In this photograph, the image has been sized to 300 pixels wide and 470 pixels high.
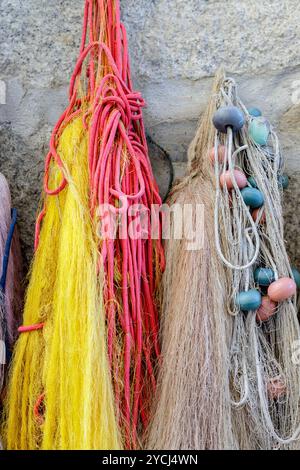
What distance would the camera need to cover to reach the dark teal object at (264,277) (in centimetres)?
132

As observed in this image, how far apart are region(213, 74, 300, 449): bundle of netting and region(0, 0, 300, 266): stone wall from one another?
126mm

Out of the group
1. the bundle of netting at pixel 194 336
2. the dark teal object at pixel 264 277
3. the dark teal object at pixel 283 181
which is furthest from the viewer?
the dark teal object at pixel 283 181

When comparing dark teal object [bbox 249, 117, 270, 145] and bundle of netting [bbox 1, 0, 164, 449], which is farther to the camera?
dark teal object [bbox 249, 117, 270, 145]

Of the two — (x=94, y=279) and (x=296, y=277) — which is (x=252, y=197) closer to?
(x=296, y=277)

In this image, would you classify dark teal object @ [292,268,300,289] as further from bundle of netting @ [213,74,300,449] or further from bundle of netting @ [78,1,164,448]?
bundle of netting @ [78,1,164,448]

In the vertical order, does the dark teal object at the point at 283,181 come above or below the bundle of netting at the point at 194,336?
above

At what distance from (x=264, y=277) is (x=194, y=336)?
0.61ft

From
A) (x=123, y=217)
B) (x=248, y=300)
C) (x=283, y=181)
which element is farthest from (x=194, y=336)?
(x=283, y=181)

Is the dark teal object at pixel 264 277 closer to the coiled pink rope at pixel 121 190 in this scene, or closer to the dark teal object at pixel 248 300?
the dark teal object at pixel 248 300

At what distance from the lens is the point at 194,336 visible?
49.1 inches

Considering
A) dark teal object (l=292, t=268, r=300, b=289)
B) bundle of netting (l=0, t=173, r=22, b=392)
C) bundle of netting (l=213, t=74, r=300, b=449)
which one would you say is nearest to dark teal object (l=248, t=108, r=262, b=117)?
bundle of netting (l=213, t=74, r=300, b=449)

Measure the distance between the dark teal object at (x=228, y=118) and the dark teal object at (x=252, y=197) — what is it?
0.45ft

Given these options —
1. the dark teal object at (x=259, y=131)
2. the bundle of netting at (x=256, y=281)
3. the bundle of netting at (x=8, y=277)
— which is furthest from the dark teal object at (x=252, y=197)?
the bundle of netting at (x=8, y=277)

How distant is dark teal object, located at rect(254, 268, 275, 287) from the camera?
1.32 m
